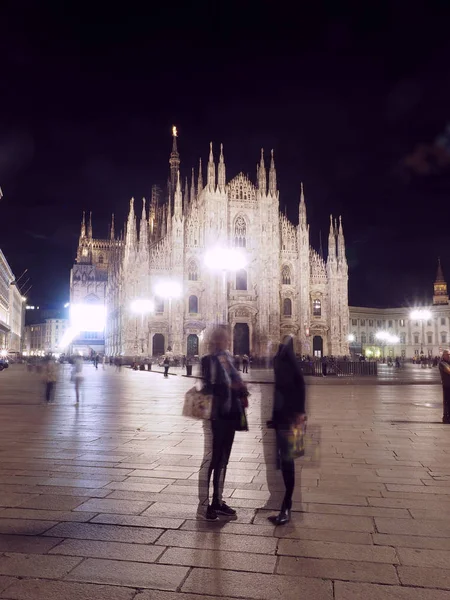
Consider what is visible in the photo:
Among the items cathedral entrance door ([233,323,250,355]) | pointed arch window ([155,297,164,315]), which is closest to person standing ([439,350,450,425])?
pointed arch window ([155,297,164,315])

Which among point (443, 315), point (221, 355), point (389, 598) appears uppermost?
point (443, 315)

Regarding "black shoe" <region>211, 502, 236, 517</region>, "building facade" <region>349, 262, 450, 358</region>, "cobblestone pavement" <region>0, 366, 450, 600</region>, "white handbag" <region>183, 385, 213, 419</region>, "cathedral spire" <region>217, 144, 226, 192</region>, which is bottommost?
"cobblestone pavement" <region>0, 366, 450, 600</region>

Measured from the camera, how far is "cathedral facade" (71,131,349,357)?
187ft

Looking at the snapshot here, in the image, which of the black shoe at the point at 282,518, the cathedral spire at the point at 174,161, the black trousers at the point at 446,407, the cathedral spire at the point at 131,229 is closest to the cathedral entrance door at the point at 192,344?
the cathedral spire at the point at 131,229

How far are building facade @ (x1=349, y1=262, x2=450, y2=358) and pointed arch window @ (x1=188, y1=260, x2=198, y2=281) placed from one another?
140 feet

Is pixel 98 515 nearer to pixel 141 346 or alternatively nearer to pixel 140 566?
pixel 140 566

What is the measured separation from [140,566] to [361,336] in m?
95.1

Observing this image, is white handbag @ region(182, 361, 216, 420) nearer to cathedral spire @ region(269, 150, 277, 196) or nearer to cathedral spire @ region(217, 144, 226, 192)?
cathedral spire @ region(217, 144, 226, 192)

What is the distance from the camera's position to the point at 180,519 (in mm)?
4746

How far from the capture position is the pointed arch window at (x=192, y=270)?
192 feet

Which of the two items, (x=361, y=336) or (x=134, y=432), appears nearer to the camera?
(x=134, y=432)

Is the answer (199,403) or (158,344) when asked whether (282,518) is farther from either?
(158,344)

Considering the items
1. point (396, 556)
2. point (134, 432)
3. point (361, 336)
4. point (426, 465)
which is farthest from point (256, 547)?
point (361, 336)

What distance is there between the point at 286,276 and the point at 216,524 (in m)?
57.6
